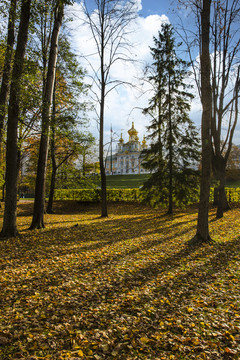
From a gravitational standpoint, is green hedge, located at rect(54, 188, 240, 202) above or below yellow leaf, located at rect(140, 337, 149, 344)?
above

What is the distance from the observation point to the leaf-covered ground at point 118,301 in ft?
8.39

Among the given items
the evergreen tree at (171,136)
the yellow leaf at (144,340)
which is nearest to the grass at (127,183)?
the evergreen tree at (171,136)

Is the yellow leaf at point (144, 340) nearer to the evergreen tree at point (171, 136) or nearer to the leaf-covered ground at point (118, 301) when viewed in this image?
the leaf-covered ground at point (118, 301)

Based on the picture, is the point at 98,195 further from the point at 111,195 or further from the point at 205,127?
the point at 205,127

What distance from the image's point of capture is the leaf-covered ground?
8.39ft

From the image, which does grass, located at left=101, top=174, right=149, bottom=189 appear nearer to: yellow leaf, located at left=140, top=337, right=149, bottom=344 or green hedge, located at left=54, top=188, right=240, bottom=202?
green hedge, located at left=54, top=188, right=240, bottom=202

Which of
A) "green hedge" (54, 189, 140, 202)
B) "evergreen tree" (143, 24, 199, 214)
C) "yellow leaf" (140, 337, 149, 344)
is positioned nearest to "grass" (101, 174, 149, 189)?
"green hedge" (54, 189, 140, 202)

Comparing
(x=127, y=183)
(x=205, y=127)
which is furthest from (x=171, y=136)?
(x=127, y=183)

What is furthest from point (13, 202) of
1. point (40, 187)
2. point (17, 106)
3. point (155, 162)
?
point (155, 162)

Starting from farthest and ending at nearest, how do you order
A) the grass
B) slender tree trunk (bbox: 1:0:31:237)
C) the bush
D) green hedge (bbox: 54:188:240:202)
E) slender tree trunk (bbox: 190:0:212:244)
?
the grass, green hedge (bbox: 54:188:240:202), the bush, slender tree trunk (bbox: 190:0:212:244), slender tree trunk (bbox: 1:0:31:237)

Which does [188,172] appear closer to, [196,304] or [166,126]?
[166,126]

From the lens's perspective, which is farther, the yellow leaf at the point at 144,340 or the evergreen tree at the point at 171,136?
the evergreen tree at the point at 171,136

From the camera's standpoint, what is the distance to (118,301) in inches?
140

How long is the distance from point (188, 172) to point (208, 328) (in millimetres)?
11193
